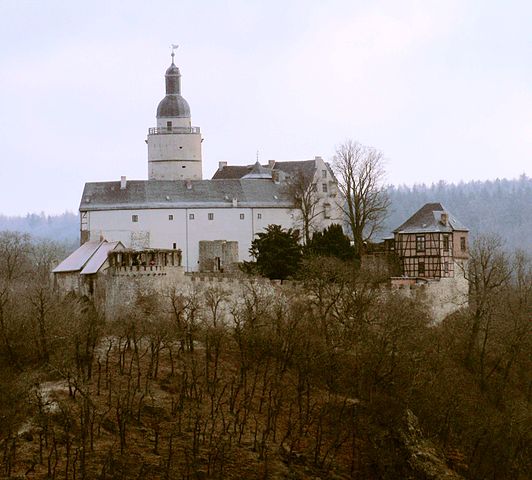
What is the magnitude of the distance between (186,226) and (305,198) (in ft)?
21.1

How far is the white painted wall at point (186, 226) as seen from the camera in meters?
74.1

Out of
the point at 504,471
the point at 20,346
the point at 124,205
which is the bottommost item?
the point at 504,471

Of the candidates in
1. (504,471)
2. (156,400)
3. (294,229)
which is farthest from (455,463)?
(294,229)

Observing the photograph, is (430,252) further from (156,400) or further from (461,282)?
(156,400)

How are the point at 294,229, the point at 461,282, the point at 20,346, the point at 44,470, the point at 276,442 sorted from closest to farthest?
the point at 44,470
the point at 276,442
the point at 20,346
the point at 461,282
the point at 294,229

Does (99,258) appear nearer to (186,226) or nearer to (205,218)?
(186,226)

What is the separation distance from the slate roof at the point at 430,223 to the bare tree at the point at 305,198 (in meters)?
5.56

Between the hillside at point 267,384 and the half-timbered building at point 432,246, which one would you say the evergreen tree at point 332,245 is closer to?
the hillside at point 267,384

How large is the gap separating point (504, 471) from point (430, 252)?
1936 centimetres

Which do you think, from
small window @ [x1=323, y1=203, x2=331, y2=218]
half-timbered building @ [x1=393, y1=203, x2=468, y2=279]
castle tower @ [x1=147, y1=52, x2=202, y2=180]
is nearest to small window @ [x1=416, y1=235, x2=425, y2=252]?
half-timbered building @ [x1=393, y1=203, x2=468, y2=279]

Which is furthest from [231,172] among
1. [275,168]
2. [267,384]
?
[267,384]

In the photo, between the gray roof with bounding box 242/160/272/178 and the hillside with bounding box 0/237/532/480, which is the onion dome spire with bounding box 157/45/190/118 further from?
the hillside with bounding box 0/237/532/480

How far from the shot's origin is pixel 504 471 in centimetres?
5400

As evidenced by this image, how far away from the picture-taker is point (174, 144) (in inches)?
3095
